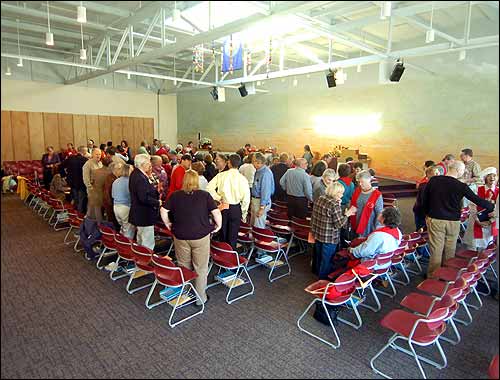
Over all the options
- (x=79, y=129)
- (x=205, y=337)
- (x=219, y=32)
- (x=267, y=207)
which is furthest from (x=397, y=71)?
(x=79, y=129)

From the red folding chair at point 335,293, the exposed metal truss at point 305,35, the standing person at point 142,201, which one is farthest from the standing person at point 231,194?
the exposed metal truss at point 305,35

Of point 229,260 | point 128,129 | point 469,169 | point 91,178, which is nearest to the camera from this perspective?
point 229,260

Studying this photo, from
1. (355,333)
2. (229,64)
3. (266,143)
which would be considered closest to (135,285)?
(355,333)

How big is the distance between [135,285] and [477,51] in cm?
1019

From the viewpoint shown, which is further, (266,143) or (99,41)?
Result: (266,143)

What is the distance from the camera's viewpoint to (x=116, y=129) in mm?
15906

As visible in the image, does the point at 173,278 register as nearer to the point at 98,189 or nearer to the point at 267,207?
the point at 267,207

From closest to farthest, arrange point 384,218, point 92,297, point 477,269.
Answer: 1. point 477,269
2. point 384,218
3. point 92,297

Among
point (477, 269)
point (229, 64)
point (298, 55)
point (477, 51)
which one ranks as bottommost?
point (477, 269)

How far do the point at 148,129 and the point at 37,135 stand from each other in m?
5.34

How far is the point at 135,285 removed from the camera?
432 centimetres

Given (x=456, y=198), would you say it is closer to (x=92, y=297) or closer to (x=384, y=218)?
(x=384, y=218)

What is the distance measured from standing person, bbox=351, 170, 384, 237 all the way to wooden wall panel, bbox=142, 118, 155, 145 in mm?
14922

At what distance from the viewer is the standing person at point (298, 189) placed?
5.29 metres
